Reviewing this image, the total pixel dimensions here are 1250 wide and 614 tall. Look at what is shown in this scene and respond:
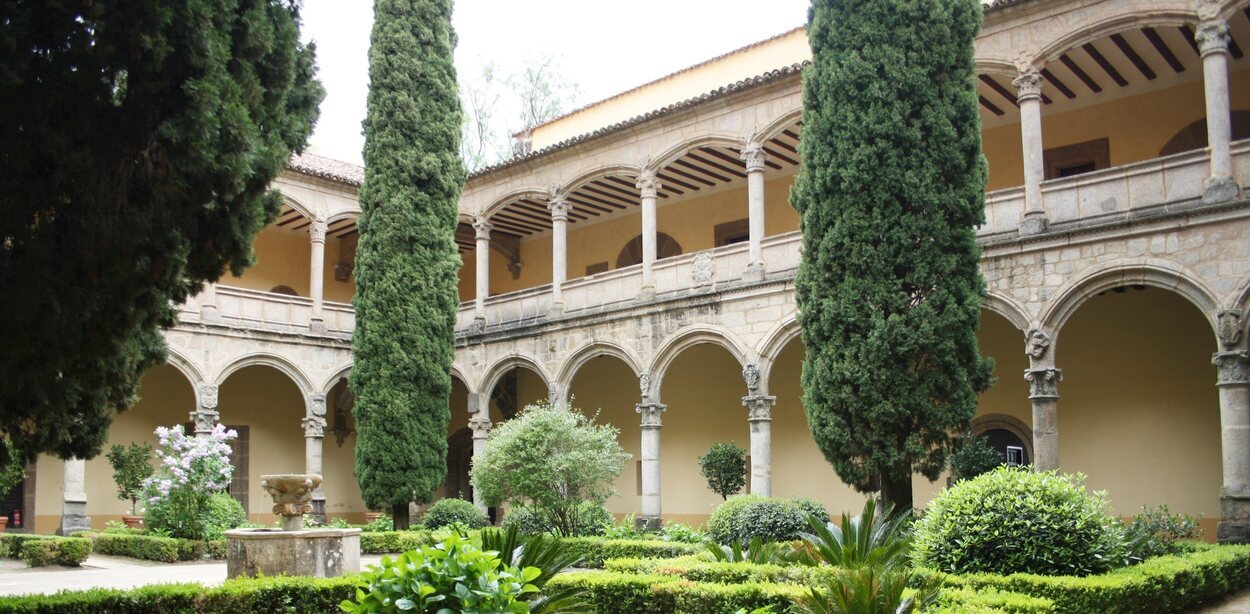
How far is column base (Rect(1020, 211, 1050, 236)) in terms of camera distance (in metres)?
12.8

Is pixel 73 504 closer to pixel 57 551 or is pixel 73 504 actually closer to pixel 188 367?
pixel 188 367

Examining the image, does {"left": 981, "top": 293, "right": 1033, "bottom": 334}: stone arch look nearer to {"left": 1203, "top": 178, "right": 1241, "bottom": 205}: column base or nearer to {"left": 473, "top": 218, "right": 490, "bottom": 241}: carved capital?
{"left": 1203, "top": 178, "right": 1241, "bottom": 205}: column base

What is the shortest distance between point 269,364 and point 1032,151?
43.3 feet

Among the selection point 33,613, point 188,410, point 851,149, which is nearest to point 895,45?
point 851,149

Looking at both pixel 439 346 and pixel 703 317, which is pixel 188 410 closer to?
pixel 439 346

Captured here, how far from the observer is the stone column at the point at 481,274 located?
775 inches

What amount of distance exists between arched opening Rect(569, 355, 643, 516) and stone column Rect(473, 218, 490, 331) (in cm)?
206

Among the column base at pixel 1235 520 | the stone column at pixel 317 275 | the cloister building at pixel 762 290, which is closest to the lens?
the column base at pixel 1235 520

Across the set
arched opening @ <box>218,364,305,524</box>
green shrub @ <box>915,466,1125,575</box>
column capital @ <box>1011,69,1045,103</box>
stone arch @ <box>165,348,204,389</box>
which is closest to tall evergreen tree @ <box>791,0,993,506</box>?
column capital @ <box>1011,69,1045,103</box>

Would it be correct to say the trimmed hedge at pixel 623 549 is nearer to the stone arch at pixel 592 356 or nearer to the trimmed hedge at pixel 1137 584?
the trimmed hedge at pixel 1137 584

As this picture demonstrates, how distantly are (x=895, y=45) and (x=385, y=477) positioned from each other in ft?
32.0

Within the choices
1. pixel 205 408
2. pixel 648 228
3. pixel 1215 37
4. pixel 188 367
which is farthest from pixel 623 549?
pixel 188 367

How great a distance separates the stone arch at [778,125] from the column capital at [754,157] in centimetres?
12

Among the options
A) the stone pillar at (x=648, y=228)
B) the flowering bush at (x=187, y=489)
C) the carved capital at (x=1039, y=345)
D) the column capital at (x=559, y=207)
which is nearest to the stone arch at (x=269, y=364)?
the flowering bush at (x=187, y=489)
